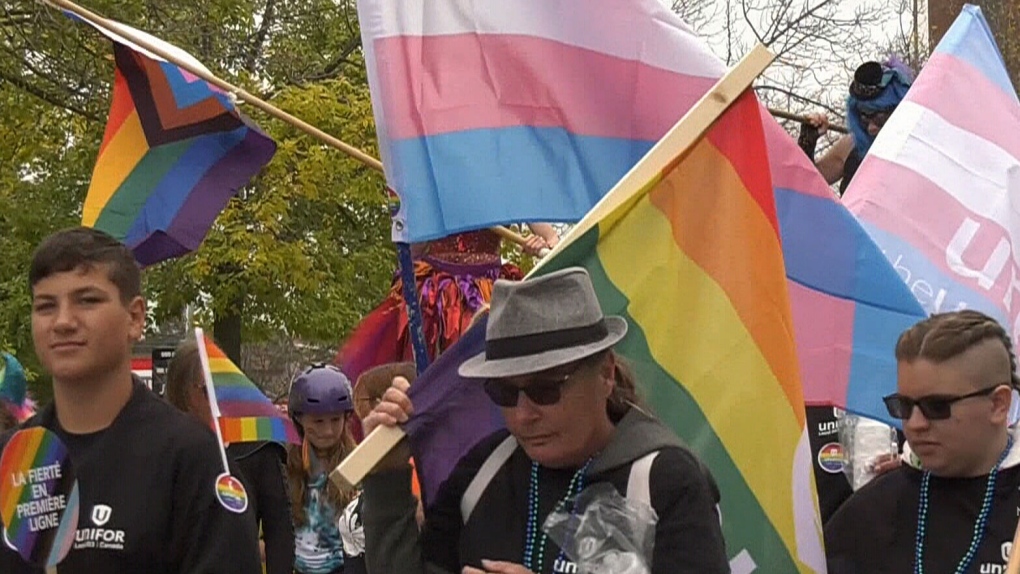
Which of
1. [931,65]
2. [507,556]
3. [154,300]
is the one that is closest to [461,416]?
[507,556]

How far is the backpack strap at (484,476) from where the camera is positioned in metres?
3.31

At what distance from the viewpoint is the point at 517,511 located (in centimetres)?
323

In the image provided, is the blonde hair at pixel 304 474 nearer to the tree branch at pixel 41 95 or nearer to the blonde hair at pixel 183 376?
the blonde hair at pixel 183 376

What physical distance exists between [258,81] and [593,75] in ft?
40.6

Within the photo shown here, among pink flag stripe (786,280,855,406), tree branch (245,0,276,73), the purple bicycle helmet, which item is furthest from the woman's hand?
tree branch (245,0,276,73)

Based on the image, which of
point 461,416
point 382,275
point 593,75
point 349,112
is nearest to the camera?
point 461,416

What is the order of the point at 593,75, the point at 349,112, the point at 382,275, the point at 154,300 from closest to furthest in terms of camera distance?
the point at 593,75 → the point at 349,112 → the point at 154,300 → the point at 382,275

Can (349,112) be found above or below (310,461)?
above

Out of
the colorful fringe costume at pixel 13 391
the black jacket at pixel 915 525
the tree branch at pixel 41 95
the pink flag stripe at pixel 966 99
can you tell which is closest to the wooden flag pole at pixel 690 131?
the black jacket at pixel 915 525

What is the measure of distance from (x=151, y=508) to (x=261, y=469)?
2663mm

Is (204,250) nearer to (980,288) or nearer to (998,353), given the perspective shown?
(980,288)

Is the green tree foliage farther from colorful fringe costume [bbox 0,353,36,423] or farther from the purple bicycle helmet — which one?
the purple bicycle helmet

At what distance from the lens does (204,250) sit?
1666cm

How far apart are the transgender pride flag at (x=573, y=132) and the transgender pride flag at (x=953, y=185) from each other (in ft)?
2.35
